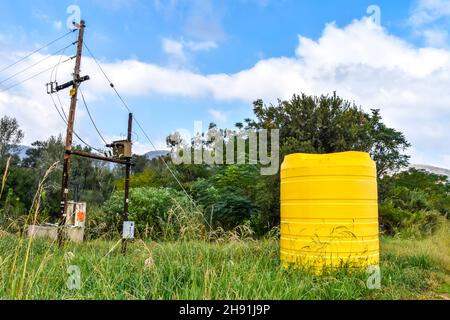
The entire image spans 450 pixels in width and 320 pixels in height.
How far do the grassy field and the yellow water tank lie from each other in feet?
0.75

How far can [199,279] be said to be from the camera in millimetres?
3008

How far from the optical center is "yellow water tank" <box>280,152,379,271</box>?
3836 millimetres

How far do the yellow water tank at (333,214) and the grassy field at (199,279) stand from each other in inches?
9.0

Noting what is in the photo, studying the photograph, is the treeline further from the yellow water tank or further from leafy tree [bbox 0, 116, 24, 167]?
leafy tree [bbox 0, 116, 24, 167]

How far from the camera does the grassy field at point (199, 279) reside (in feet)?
8.87

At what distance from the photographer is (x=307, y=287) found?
3.21m

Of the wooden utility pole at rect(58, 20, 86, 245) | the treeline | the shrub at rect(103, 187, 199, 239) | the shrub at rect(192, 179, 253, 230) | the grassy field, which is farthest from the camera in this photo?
the shrub at rect(103, 187, 199, 239)

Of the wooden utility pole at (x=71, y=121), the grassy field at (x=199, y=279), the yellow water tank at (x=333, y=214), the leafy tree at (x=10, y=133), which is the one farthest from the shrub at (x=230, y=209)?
the leafy tree at (x=10, y=133)

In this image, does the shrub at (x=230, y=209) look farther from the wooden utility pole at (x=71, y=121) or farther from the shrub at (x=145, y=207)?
the wooden utility pole at (x=71, y=121)

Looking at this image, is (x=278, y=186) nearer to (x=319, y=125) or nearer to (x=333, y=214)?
(x=319, y=125)

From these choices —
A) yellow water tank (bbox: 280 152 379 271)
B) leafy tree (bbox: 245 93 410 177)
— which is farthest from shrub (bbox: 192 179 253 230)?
yellow water tank (bbox: 280 152 379 271)

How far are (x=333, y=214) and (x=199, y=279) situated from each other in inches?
63.4
